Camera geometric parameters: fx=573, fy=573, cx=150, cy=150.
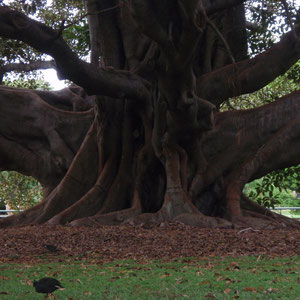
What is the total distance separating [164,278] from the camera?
518 centimetres

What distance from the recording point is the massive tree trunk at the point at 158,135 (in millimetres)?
8984

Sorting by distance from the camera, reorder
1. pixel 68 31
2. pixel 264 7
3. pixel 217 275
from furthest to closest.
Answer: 1. pixel 68 31
2. pixel 264 7
3. pixel 217 275

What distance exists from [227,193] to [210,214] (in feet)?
2.01

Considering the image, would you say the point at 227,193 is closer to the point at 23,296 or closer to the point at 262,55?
the point at 262,55

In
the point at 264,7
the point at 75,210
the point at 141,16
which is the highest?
the point at 264,7

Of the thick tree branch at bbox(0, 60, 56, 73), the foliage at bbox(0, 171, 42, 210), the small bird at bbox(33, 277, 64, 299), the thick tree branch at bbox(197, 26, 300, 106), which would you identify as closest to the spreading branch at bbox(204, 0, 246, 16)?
the thick tree branch at bbox(197, 26, 300, 106)

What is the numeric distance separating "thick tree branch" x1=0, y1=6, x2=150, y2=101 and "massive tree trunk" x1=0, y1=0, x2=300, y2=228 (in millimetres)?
32

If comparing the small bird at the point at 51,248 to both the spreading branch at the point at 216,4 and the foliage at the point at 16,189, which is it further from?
the foliage at the point at 16,189

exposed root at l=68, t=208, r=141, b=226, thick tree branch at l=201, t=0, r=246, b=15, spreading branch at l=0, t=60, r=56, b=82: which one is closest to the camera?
thick tree branch at l=201, t=0, r=246, b=15

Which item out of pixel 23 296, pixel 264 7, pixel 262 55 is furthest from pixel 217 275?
pixel 264 7

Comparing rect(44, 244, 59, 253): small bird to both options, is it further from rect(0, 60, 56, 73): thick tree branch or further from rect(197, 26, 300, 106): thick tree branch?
rect(0, 60, 56, 73): thick tree branch

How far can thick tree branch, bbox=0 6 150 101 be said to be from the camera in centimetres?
716

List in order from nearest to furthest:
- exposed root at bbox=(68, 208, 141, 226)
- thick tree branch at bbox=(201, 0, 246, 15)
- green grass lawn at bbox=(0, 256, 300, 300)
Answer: green grass lawn at bbox=(0, 256, 300, 300), thick tree branch at bbox=(201, 0, 246, 15), exposed root at bbox=(68, 208, 141, 226)

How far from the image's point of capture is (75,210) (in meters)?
9.45
